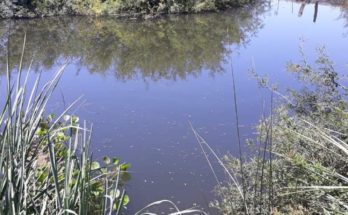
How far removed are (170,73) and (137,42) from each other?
246cm

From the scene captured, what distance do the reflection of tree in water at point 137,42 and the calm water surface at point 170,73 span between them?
0.02m

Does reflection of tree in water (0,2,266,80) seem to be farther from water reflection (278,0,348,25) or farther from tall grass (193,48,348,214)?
tall grass (193,48,348,214)

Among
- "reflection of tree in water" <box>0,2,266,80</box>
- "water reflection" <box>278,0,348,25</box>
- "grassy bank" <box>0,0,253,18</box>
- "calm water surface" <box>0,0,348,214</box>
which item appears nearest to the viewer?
"calm water surface" <box>0,0,348,214</box>

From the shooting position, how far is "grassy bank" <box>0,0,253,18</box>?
1350cm

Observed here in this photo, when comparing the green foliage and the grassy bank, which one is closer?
the green foliage

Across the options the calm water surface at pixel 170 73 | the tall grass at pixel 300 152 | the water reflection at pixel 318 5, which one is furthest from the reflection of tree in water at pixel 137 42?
the tall grass at pixel 300 152

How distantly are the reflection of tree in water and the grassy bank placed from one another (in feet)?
1.36

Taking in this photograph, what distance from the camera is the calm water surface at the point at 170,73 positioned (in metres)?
5.18

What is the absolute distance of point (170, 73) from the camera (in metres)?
8.66

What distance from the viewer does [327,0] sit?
54.4 ft

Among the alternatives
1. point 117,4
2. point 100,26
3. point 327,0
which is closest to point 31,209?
point 100,26

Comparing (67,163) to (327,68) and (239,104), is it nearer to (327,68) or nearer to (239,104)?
(327,68)

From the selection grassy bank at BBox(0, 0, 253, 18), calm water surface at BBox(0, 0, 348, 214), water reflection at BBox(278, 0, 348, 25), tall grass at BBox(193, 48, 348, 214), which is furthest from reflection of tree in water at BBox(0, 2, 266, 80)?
tall grass at BBox(193, 48, 348, 214)

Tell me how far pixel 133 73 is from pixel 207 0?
6.07 metres
